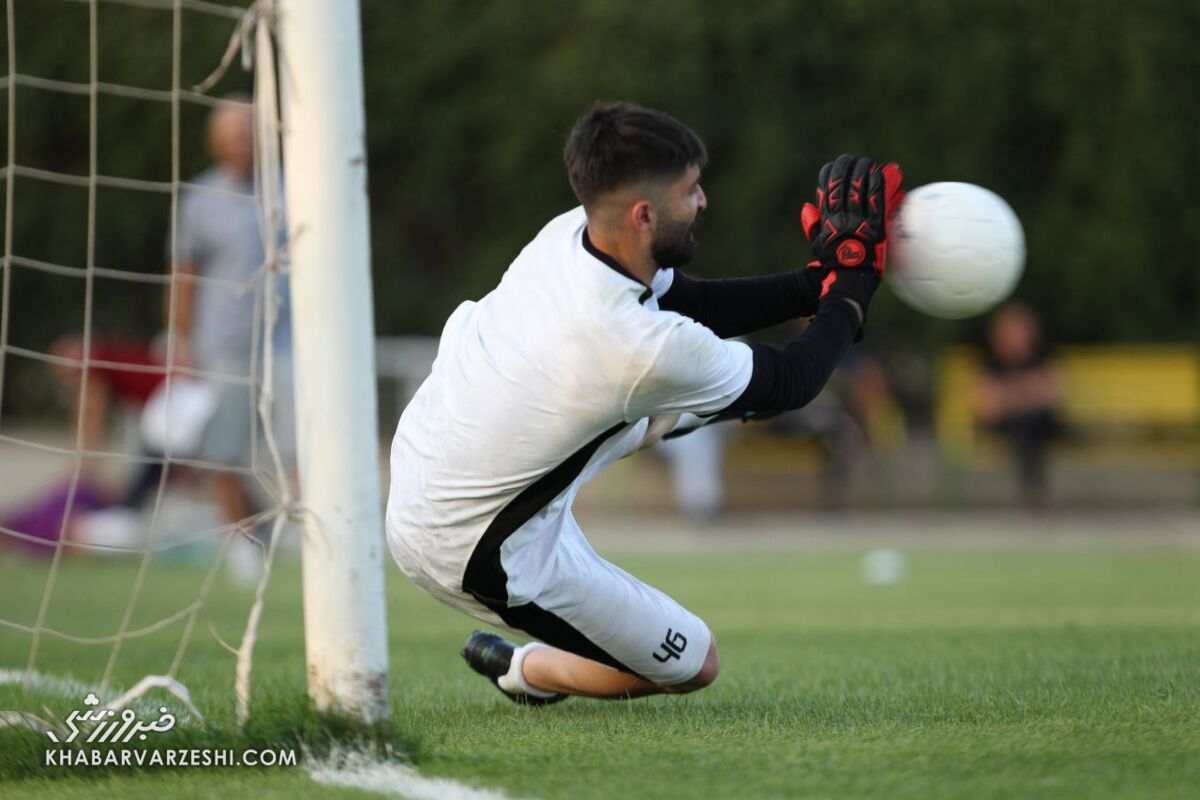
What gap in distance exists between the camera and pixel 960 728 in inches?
163

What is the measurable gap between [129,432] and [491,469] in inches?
473

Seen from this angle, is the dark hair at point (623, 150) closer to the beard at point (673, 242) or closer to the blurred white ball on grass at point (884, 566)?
the beard at point (673, 242)

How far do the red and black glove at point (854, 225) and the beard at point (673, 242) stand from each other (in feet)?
1.71

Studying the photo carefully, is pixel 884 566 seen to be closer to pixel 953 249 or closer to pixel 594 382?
pixel 953 249

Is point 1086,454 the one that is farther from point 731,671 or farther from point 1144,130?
point 731,671

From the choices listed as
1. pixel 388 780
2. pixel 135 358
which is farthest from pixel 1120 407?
pixel 388 780

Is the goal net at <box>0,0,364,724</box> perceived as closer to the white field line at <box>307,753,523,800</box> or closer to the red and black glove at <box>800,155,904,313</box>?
the white field line at <box>307,753,523,800</box>

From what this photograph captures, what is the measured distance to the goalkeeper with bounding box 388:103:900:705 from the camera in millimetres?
4078

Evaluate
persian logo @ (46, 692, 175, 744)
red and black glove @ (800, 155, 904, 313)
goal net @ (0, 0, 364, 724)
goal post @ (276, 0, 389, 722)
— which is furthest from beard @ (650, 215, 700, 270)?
persian logo @ (46, 692, 175, 744)

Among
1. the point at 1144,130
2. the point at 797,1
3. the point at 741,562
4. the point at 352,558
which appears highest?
the point at 797,1

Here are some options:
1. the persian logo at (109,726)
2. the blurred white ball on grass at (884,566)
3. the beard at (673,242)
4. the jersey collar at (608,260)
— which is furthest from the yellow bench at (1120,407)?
the persian logo at (109,726)

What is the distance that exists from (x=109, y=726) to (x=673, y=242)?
1.91m

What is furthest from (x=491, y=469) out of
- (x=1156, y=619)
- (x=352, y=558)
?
(x=1156, y=619)

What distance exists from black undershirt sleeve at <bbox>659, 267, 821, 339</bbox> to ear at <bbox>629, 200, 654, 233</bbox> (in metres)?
0.75
